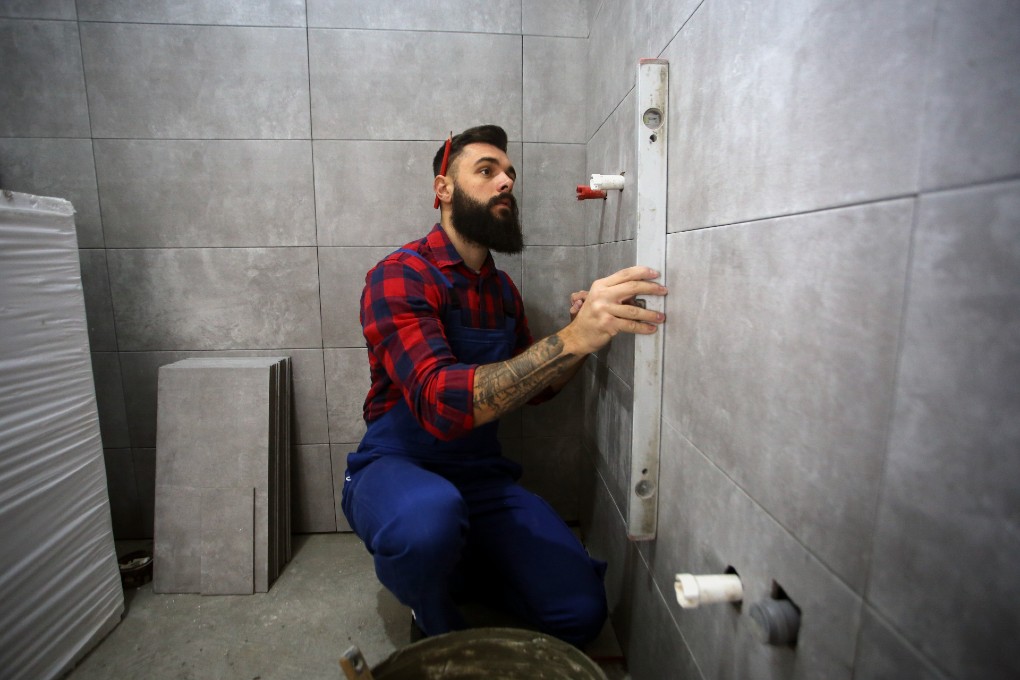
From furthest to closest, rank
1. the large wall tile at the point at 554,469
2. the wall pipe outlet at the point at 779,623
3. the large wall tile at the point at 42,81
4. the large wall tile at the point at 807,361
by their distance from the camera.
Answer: the large wall tile at the point at 554,469 → the large wall tile at the point at 42,81 → the wall pipe outlet at the point at 779,623 → the large wall tile at the point at 807,361

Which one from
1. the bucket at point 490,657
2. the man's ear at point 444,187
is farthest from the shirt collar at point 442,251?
the bucket at point 490,657

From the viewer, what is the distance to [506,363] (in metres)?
1.10

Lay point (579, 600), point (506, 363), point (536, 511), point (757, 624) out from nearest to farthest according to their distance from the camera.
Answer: point (757, 624) → point (506, 363) → point (579, 600) → point (536, 511)

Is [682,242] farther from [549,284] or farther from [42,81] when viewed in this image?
[42,81]

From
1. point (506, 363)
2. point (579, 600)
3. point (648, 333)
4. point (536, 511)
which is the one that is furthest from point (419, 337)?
point (579, 600)

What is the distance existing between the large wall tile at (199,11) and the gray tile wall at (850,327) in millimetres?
1294

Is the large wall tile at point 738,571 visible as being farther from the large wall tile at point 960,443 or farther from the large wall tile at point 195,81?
the large wall tile at point 195,81

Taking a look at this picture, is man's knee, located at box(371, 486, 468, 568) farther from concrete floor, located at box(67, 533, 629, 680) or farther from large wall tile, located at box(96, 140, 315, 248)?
large wall tile, located at box(96, 140, 315, 248)

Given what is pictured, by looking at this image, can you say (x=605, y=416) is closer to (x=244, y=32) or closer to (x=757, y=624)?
(x=757, y=624)

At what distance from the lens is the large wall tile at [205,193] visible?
1.65 meters

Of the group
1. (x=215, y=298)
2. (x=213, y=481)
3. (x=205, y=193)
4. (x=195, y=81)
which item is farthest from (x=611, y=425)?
(x=195, y=81)

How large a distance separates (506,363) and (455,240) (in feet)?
1.68

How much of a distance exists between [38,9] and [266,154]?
0.79 m

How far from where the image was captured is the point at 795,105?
561mm
